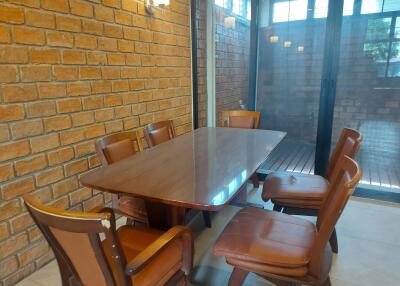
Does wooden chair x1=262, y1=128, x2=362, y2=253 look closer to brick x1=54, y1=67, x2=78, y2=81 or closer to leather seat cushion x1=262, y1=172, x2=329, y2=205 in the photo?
leather seat cushion x1=262, y1=172, x2=329, y2=205

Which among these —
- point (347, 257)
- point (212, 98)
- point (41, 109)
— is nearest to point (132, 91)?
point (41, 109)

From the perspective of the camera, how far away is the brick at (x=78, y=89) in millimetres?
2024

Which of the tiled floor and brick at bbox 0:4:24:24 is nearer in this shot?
brick at bbox 0:4:24:24

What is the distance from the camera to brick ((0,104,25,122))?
1633mm

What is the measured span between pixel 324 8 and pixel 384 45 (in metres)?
0.69

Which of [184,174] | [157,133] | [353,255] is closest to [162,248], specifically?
[184,174]

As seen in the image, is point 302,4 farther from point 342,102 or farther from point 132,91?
point 132,91

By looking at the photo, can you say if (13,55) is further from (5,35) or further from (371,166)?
(371,166)

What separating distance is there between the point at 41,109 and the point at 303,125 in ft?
8.72

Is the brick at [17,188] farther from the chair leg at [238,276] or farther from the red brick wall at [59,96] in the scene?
Answer: the chair leg at [238,276]

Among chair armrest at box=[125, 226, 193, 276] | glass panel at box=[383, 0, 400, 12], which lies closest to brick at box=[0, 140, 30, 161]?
chair armrest at box=[125, 226, 193, 276]

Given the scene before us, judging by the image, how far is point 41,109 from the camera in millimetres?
1844

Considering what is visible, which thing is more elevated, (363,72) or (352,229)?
(363,72)

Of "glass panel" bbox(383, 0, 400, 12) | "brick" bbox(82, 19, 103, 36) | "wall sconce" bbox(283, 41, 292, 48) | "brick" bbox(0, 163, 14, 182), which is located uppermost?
"glass panel" bbox(383, 0, 400, 12)
